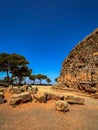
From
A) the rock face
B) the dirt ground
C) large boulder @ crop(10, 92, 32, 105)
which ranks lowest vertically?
the dirt ground

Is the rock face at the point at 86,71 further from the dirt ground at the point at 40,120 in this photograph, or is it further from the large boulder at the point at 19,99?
the dirt ground at the point at 40,120

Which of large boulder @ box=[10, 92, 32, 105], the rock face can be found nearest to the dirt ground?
large boulder @ box=[10, 92, 32, 105]

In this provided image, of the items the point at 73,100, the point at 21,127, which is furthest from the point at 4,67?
the point at 21,127

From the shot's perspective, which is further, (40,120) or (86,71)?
(86,71)

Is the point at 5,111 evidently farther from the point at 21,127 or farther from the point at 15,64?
the point at 15,64

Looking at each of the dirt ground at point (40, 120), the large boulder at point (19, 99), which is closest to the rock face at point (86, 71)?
the large boulder at point (19, 99)

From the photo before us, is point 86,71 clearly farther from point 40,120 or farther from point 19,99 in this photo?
point 40,120

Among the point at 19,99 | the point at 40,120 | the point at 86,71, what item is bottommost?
the point at 40,120

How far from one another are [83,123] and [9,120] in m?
3.85

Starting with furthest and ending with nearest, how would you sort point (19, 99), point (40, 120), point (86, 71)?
point (86, 71) → point (19, 99) → point (40, 120)

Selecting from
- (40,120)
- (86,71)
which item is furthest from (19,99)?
(86,71)

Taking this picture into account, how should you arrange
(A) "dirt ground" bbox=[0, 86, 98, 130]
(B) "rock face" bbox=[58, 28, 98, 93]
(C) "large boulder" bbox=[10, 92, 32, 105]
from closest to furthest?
1. (A) "dirt ground" bbox=[0, 86, 98, 130]
2. (C) "large boulder" bbox=[10, 92, 32, 105]
3. (B) "rock face" bbox=[58, 28, 98, 93]

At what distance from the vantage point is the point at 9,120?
6.91 m

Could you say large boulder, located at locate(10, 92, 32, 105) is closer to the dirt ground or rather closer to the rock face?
the dirt ground
